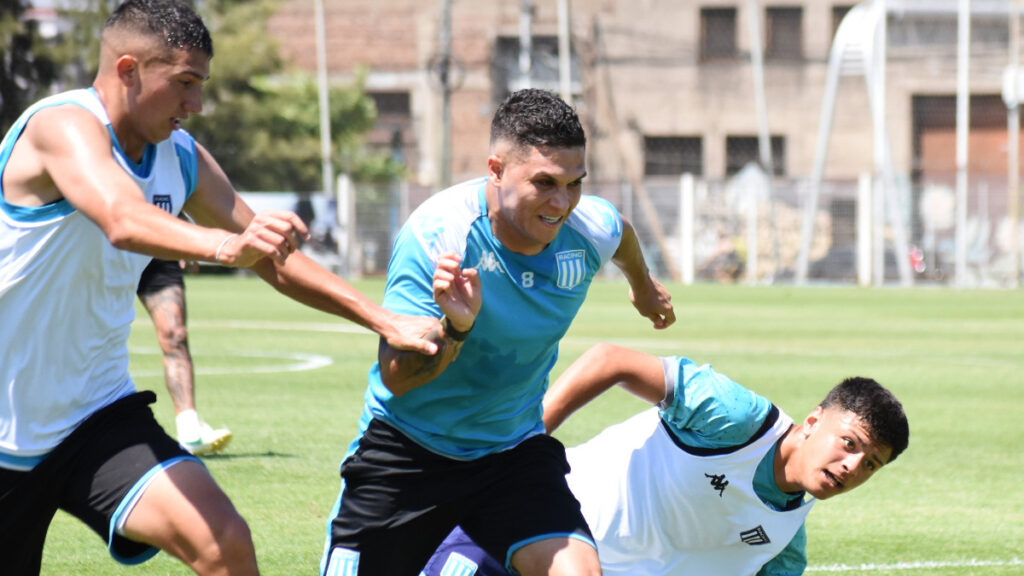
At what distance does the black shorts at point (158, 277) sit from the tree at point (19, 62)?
3181 cm

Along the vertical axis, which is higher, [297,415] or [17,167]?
[17,167]

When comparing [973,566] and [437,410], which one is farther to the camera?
[973,566]

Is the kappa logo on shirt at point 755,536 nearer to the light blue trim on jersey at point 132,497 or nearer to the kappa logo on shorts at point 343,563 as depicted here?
the kappa logo on shorts at point 343,563

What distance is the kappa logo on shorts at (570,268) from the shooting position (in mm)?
4684

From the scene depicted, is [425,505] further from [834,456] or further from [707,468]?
[834,456]

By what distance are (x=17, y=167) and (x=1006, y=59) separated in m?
41.6

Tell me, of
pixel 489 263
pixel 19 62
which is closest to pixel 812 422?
pixel 489 263

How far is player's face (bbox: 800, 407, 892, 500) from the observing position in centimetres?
514

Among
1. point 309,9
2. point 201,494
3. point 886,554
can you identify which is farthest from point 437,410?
point 309,9

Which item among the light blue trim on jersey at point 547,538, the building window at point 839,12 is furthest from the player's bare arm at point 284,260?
the building window at point 839,12

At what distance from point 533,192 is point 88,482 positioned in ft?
5.25

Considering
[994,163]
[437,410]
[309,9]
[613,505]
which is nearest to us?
[437,410]

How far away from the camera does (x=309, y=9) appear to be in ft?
156

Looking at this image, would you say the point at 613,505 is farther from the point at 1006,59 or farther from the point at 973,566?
the point at 1006,59
